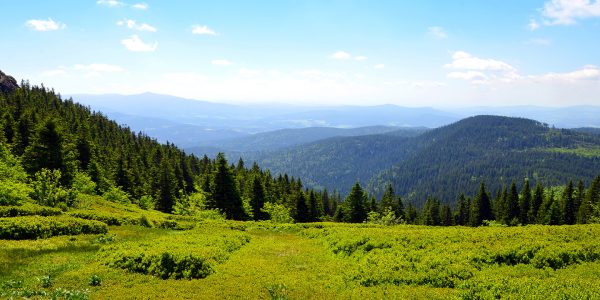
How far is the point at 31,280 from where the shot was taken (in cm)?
1744

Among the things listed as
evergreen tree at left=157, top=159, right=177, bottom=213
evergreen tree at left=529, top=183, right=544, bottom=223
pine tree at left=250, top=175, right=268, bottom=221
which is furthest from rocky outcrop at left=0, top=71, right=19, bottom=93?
evergreen tree at left=529, top=183, right=544, bottom=223

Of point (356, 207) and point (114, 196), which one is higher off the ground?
point (114, 196)

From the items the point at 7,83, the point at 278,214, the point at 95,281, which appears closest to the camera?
the point at 95,281

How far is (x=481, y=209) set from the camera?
4242 inches

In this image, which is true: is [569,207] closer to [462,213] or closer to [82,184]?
[462,213]

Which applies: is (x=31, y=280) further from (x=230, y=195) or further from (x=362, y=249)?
(x=230, y=195)

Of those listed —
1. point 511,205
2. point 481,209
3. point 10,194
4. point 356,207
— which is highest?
point 10,194

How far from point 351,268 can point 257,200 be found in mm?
59625

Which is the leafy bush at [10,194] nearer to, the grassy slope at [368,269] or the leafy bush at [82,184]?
the grassy slope at [368,269]

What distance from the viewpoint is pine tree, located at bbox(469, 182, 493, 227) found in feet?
354

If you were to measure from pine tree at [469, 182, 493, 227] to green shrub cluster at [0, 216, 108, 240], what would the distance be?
10393 centimetres

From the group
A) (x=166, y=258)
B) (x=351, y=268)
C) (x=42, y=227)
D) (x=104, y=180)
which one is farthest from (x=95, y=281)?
(x=104, y=180)

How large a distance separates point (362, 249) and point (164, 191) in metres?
66.9

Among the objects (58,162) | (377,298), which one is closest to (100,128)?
(58,162)
